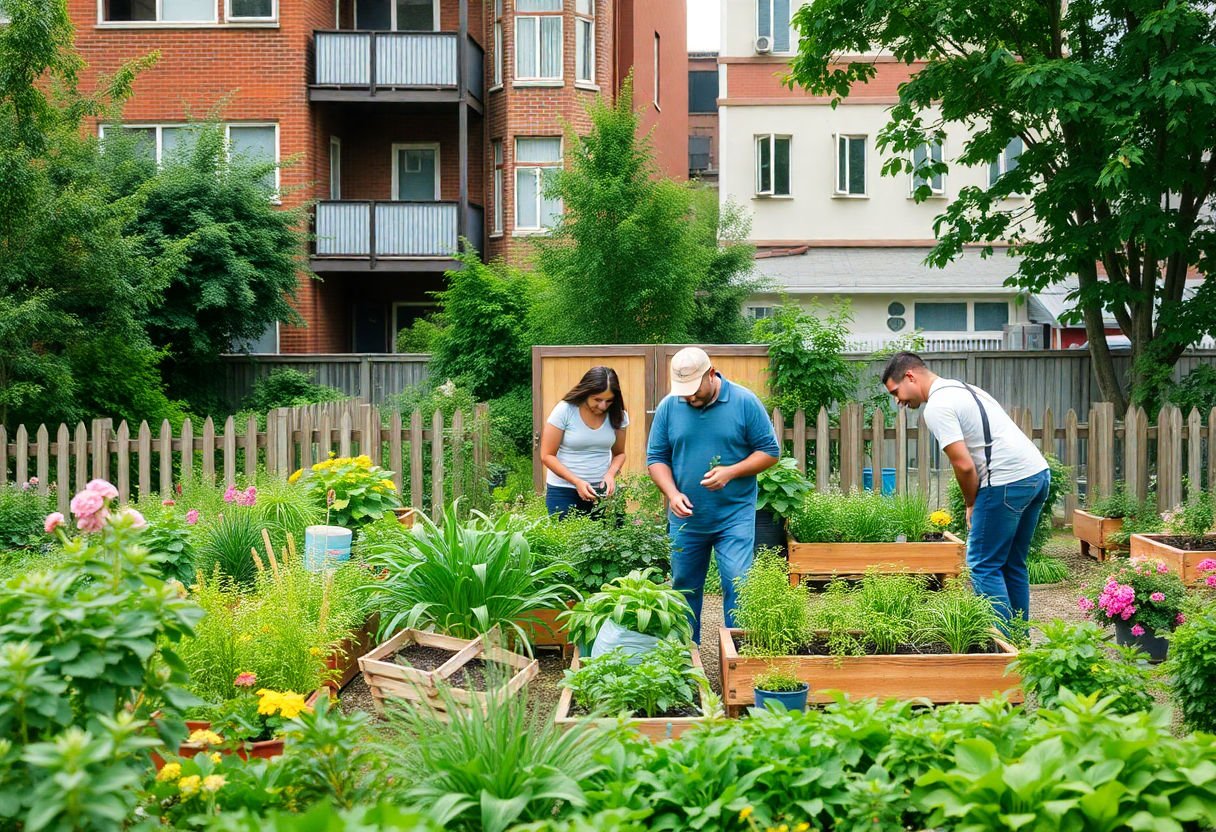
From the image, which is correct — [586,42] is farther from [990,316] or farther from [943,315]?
[990,316]

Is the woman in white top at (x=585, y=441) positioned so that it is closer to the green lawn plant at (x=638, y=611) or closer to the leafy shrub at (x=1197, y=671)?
the green lawn plant at (x=638, y=611)

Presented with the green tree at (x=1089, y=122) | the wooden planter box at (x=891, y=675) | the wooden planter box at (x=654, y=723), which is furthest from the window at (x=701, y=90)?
the wooden planter box at (x=654, y=723)

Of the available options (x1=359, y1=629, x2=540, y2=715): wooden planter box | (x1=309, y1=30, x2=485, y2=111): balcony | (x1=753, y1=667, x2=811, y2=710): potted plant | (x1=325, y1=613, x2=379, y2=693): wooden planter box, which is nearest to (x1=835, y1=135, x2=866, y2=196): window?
(x1=309, y1=30, x2=485, y2=111): balcony

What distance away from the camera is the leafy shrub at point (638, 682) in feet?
17.1

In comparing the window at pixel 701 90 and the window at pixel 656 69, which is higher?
the window at pixel 701 90

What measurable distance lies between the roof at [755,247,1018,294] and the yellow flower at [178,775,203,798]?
1998cm

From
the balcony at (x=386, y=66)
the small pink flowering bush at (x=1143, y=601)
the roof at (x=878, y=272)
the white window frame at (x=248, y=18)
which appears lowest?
the small pink flowering bush at (x=1143, y=601)

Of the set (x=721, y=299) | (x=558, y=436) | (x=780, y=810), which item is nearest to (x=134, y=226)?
(x=721, y=299)

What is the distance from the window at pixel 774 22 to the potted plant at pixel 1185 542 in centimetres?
1925

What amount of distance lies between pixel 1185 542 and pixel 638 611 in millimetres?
5461

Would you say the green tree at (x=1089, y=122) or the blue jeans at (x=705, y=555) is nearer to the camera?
the blue jeans at (x=705, y=555)

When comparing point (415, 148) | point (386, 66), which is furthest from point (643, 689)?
point (415, 148)

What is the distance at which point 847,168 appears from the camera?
27.2m

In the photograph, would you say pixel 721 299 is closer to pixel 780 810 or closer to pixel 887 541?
pixel 887 541
